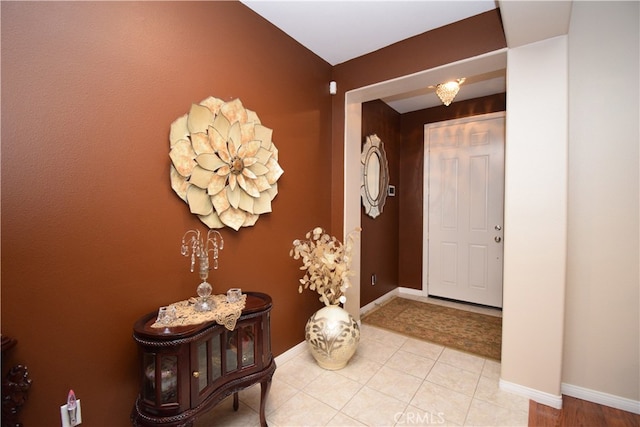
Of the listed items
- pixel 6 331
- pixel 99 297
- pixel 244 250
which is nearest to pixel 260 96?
pixel 244 250

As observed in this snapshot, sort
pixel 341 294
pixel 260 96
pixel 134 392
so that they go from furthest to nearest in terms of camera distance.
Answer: pixel 341 294
pixel 260 96
pixel 134 392

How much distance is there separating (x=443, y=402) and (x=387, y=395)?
37cm

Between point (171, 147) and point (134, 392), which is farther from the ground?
point (171, 147)

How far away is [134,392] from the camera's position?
1.55 meters

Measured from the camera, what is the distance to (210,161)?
5.88 feet

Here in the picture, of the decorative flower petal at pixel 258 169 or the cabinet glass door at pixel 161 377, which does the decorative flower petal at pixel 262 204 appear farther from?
the cabinet glass door at pixel 161 377

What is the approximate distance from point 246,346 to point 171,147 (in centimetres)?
120

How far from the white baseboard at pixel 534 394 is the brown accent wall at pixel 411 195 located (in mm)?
2220

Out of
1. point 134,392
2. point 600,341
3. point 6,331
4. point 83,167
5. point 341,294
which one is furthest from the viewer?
point 341,294

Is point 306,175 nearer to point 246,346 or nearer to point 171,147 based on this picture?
point 171,147

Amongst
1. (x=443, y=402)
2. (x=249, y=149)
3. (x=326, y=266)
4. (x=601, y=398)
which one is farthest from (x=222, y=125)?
(x=601, y=398)

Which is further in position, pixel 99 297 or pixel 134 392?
pixel 134 392

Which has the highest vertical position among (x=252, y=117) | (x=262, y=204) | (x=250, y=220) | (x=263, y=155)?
(x=252, y=117)

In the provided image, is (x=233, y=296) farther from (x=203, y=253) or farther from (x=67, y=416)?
(x=67, y=416)
